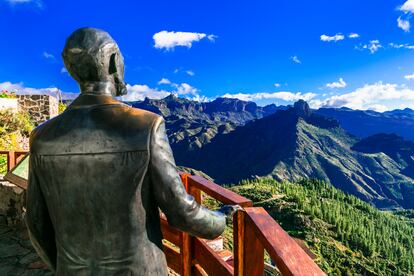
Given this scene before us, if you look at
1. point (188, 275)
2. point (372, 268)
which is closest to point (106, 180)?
point (188, 275)

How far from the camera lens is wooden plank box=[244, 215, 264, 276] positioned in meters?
1.62

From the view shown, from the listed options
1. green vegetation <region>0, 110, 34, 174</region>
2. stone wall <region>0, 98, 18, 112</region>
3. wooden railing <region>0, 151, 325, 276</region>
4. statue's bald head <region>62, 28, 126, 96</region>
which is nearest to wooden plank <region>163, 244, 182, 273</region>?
wooden railing <region>0, 151, 325, 276</region>

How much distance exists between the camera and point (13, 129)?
→ 1305 cm

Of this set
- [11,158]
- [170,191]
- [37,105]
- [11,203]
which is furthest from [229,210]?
[37,105]

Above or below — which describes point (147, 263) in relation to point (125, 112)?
below

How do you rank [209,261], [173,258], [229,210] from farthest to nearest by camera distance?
[173,258] < [209,261] < [229,210]

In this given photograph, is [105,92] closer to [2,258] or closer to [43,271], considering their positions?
[43,271]

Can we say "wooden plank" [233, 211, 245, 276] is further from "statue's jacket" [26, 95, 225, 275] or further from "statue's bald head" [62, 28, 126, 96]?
"statue's bald head" [62, 28, 126, 96]

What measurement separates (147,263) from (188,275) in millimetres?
1511

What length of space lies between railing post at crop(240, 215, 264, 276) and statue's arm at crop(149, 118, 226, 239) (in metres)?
0.33

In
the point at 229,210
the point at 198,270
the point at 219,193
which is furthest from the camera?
the point at 198,270

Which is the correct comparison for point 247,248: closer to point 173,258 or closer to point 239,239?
point 239,239

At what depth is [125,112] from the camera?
134 cm

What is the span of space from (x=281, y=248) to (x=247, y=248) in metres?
0.47
